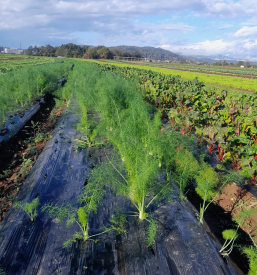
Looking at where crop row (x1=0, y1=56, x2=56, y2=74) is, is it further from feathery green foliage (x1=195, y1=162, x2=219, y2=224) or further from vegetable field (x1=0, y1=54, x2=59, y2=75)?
feathery green foliage (x1=195, y1=162, x2=219, y2=224)

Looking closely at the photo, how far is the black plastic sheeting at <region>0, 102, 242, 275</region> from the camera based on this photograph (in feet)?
6.67

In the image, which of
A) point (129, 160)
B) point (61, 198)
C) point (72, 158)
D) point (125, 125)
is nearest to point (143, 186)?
point (129, 160)

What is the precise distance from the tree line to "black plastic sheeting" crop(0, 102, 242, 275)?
3550 inches

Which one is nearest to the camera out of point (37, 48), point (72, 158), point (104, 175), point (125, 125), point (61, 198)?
point (104, 175)

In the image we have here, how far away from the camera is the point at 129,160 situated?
9.07 ft

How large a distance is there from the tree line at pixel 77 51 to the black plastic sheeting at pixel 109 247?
3550 inches

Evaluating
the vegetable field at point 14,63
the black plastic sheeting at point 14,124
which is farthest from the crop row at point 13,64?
the black plastic sheeting at point 14,124

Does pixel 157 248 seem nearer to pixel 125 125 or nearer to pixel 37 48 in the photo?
pixel 125 125

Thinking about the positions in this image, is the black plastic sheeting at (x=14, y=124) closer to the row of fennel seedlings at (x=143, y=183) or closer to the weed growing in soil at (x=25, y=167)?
the weed growing in soil at (x=25, y=167)

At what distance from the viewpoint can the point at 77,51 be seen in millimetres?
89000

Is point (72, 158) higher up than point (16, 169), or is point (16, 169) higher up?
point (72, 158)

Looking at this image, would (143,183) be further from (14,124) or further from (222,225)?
(14,124)

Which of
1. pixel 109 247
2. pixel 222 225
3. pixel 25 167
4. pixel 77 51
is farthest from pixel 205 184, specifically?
pixel 77 51

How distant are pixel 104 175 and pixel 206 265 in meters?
1.58
